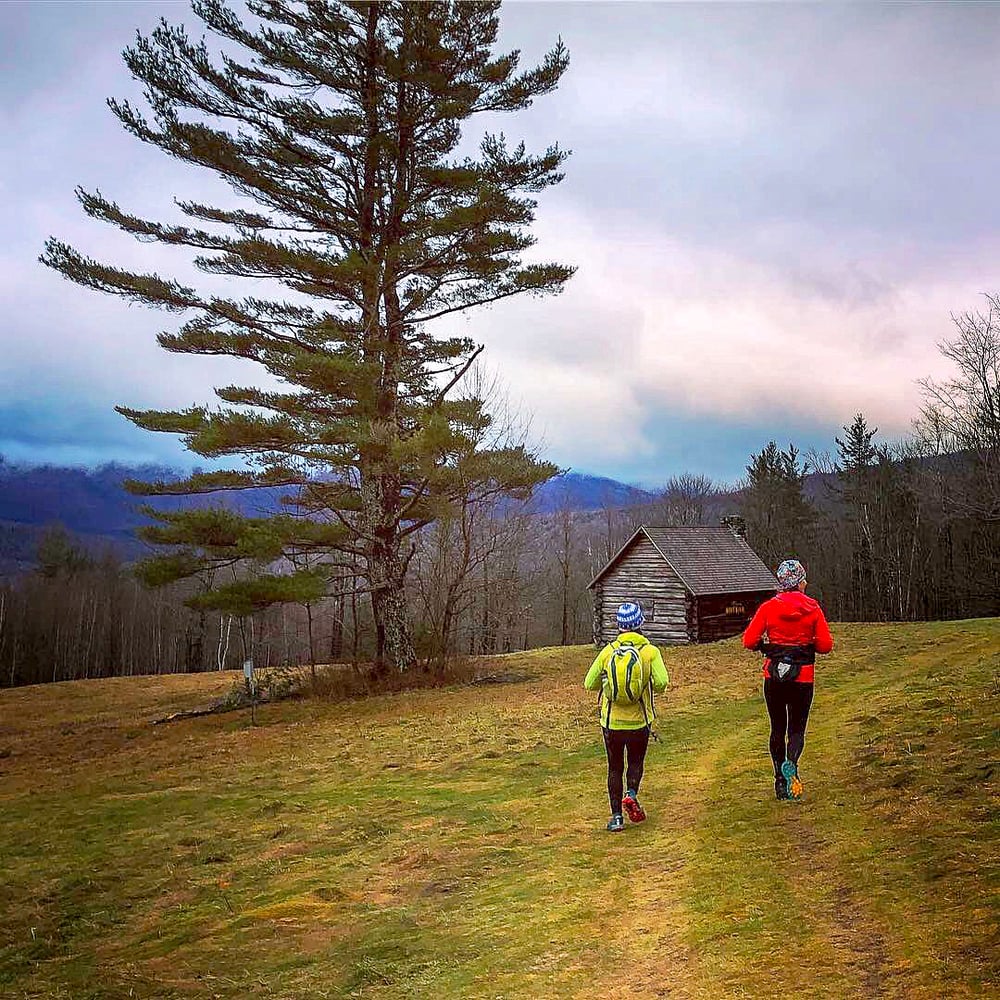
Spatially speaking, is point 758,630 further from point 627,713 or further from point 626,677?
point 627,713

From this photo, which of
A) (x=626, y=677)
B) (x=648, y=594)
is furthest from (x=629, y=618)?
(x=648, y=594)

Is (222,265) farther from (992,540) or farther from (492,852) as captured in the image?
(992,540)

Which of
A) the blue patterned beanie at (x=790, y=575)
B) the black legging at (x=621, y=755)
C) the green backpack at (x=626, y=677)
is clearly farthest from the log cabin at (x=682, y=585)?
the green backpack at (x=626, y=677)

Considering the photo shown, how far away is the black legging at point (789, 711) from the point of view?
23.9ft

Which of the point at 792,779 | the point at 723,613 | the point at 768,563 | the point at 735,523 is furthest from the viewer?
the point at 768,563

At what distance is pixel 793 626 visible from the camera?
7262mm

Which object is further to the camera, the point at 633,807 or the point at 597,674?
the point at 633,807

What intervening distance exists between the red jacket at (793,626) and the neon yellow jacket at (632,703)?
0.87 metres

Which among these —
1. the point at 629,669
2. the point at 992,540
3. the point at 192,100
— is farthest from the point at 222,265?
the point at 992,540

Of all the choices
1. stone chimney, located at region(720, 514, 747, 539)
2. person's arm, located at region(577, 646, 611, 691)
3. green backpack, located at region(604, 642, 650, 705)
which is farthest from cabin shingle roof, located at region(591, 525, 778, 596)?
green backpack, located at region(604, 642, 650, 705)

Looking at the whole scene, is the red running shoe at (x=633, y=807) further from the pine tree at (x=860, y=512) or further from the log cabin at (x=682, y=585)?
the pine tree at (x=860, y=512)

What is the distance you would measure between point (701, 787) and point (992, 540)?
1619 inches

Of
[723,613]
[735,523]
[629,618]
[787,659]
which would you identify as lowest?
[723,613]

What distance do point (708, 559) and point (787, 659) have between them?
2276cm
